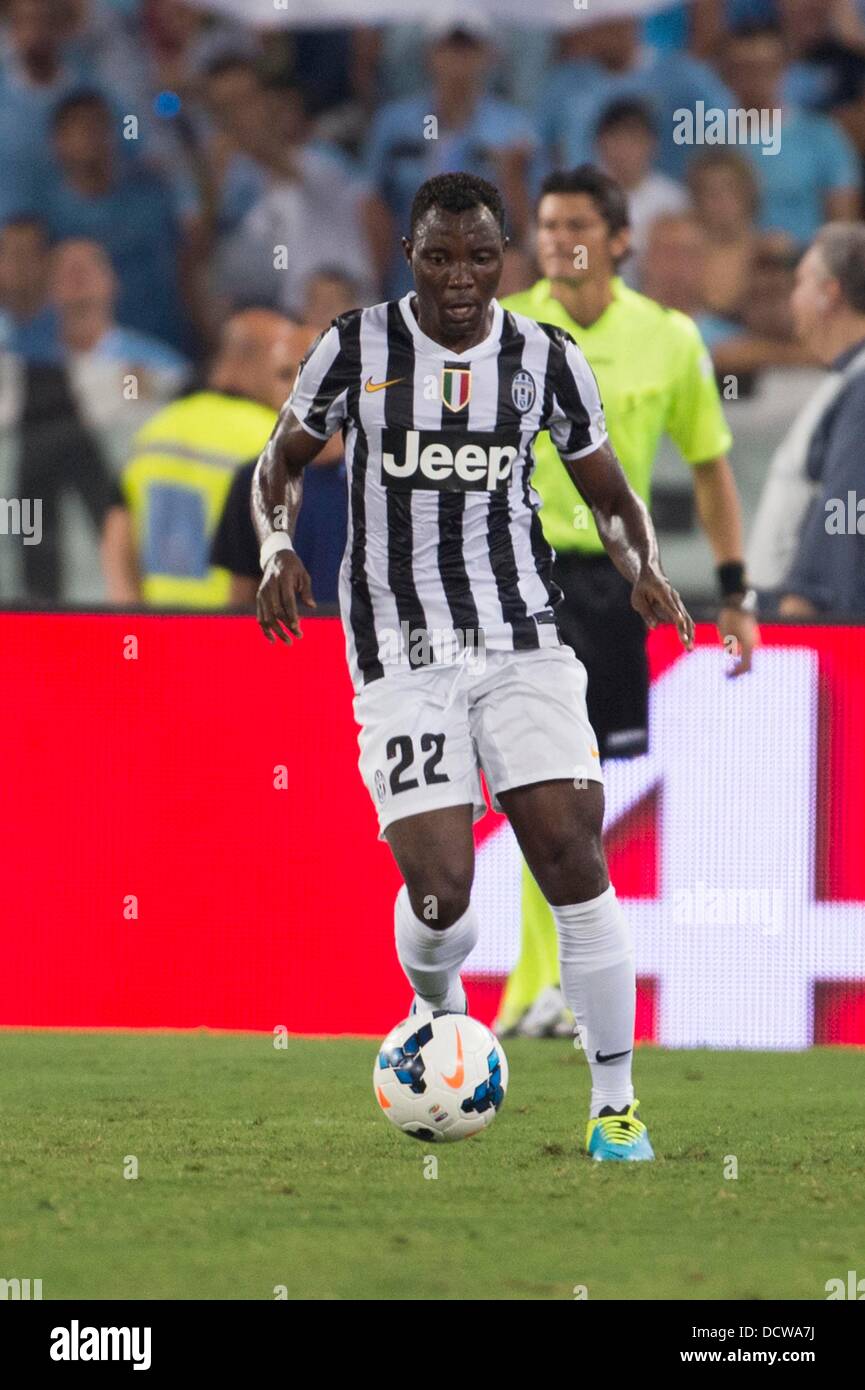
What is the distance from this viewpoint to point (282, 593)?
457 cm

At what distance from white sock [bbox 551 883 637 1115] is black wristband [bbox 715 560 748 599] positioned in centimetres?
209

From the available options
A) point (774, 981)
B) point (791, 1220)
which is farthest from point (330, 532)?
point (791, 1220)

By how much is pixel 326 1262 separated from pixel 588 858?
1275mm

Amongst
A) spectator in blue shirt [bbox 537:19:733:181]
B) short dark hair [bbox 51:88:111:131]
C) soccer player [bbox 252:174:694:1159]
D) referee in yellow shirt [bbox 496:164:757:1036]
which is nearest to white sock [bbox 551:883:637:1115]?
soccer player [bbox 252:174:694:1159]

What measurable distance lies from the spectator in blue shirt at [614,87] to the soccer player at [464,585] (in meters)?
5.38

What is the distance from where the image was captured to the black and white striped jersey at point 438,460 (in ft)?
15.6

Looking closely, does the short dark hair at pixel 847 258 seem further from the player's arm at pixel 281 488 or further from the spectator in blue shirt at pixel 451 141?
the player's arm at pixel 281 488

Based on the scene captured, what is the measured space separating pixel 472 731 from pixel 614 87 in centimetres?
598

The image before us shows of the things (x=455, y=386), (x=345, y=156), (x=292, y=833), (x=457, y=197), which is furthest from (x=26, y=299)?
(x=457, y=197)

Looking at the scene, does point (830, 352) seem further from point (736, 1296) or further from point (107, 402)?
point (736, 1296)

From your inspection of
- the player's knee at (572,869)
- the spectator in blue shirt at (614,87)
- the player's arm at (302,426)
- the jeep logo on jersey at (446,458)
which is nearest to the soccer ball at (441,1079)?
the player's knee at (572,869)

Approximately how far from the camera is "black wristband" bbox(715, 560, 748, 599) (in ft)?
21.5

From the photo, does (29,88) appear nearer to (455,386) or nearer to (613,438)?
(613,438)

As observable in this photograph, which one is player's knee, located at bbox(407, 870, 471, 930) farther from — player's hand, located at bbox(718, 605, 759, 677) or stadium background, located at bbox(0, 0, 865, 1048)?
stadium background, located at bbox(0, 0, 865, 1048)
